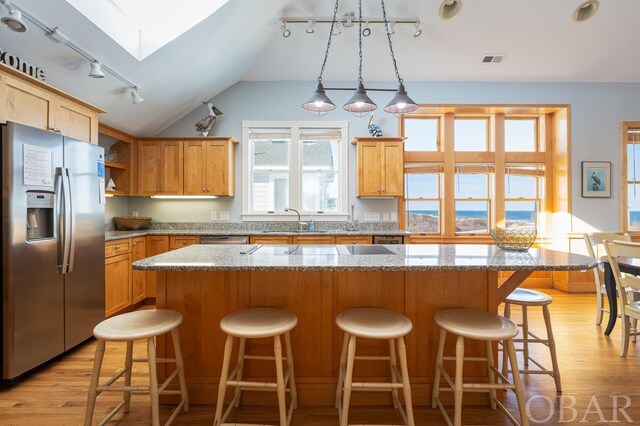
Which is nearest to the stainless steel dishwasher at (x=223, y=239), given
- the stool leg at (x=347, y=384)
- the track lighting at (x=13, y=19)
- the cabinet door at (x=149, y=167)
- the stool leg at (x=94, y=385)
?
the cabinet door at (x=149, y=167)

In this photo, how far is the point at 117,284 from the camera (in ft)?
10.8

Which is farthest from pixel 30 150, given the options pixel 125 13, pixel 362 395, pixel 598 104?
pixel 598 104

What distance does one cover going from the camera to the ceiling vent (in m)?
4.14

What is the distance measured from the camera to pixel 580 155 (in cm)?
455

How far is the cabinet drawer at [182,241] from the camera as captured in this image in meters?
3.92

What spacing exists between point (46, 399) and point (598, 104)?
725 centimetres

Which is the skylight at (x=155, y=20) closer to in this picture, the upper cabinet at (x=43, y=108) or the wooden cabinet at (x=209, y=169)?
the upper cabinet at (x=43, y=108)

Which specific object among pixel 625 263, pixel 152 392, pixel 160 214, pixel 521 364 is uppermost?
pixel 160 214

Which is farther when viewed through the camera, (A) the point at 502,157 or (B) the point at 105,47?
(A) the point at 502,157

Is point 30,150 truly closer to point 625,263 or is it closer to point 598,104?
point 625,263

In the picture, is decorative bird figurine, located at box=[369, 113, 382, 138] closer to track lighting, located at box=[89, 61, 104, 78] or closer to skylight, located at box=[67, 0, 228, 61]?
skylight, located at box=[67, 0, 228, 61]

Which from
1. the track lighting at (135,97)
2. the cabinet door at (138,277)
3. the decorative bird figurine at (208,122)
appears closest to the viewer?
the track lighting at (135,97)

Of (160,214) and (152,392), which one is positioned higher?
(160,214)

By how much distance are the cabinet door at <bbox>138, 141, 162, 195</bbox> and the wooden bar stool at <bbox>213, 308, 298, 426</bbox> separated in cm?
335
